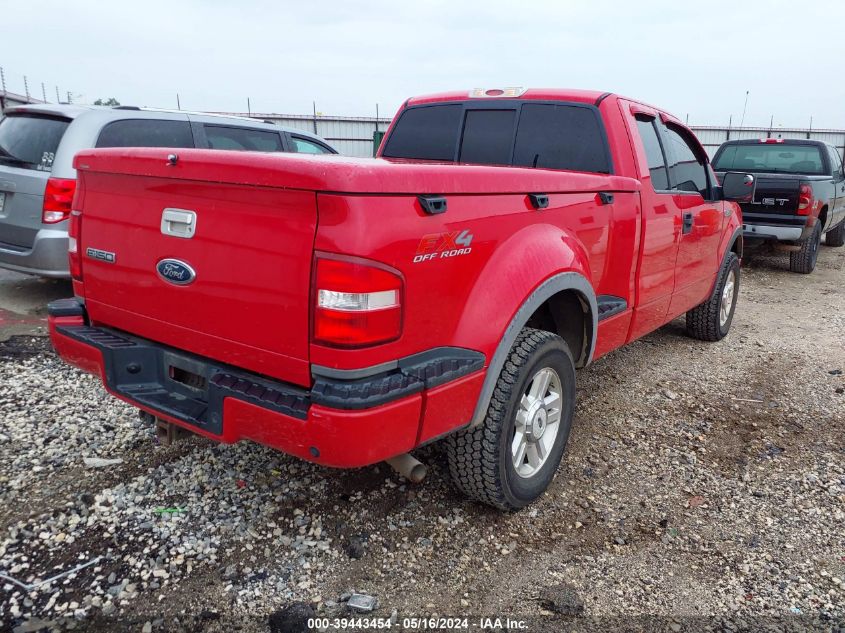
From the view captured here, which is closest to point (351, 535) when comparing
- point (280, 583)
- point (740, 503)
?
point (280, 583)

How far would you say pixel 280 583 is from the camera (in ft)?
7.38

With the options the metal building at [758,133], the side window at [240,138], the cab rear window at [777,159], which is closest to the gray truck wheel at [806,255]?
the cab rear window at [777,159]

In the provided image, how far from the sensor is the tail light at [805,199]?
310 inches

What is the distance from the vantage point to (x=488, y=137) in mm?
3768

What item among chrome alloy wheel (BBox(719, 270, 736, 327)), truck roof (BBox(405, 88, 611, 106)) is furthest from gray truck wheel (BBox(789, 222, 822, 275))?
truck roof (BBox(405, 88, 611, 106))

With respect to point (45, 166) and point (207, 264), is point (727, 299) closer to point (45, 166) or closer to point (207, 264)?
point (207, 264)

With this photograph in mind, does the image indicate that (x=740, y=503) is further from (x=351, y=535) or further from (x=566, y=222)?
(x=351, y=535)

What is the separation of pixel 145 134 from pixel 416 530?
444 cm

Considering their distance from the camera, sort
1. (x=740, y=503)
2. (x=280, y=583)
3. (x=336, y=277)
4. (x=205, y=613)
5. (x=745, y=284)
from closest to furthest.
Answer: (x=336, y=277) → (x=205, y=613) → (x=280, y=583) → (x=740, y=503) → (x=745, y=284)

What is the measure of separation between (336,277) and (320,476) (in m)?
1.44

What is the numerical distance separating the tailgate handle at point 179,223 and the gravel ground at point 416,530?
124 centimetres

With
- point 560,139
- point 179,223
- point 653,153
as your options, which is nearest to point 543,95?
point 560,139

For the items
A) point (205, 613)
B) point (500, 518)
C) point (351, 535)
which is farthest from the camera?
point (500, 518)

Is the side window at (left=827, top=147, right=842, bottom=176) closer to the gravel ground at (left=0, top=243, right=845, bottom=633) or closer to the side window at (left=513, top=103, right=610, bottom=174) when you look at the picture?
the gravel ground at (left=0, top=243, right=845, bottom=633)
